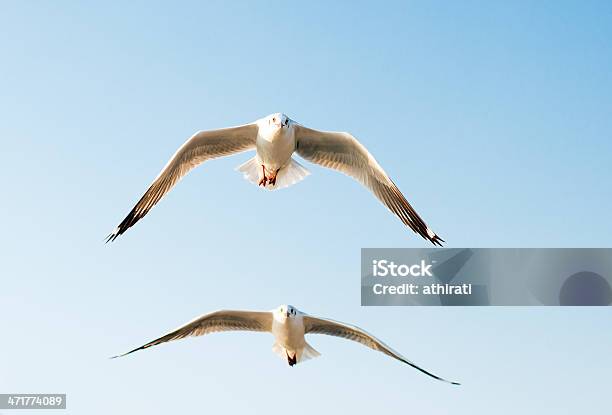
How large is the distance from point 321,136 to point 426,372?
1.76 meters

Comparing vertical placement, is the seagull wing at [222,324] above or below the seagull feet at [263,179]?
below

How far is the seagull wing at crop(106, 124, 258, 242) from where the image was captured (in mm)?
7457

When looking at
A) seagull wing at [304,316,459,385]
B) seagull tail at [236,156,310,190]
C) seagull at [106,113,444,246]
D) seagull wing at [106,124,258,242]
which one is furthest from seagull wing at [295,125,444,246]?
seagull wing at [304,316,459,385]

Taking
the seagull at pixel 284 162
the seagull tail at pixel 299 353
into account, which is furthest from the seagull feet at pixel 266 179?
the seagull tail at pixel 299 353

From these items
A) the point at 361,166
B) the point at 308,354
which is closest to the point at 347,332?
the point at 308,354

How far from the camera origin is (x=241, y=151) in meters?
7.61

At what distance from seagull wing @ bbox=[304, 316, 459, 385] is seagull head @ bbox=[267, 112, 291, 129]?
141 centimetres

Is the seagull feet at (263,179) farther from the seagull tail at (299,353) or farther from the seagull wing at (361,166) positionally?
the seagull tail at (299,353)

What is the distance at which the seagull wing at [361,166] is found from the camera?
7.50 meters

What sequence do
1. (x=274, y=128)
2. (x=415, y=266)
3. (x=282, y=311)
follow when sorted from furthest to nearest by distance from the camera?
(x=415, y=266) < (x=282, y=311) < (x=274, y=128)

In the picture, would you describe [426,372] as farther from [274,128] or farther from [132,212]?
[132,212]

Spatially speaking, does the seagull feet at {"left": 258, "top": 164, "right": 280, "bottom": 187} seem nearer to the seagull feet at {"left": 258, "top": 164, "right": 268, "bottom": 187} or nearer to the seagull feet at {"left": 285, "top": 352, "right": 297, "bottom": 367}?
the seagull feet at {"left": 258, "top": 164, "right": 268, "bottom": 187}

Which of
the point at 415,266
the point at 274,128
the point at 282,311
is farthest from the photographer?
the point at 415,266

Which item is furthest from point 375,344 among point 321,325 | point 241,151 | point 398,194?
point 241,151
